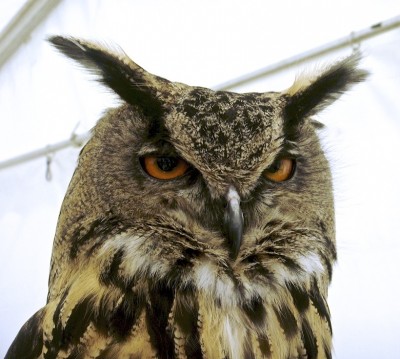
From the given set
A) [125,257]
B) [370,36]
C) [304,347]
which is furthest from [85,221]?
[370,36]

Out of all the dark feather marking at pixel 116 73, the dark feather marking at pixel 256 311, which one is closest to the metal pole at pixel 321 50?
the dark feather marking at pixel 116 73

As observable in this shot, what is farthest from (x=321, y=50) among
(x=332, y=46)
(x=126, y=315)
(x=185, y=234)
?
(x=126, y=315)

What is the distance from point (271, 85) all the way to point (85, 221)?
79cm

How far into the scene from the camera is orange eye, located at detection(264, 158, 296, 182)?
65 cm

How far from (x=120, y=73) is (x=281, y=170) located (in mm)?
258

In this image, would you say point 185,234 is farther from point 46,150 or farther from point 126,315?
point 46,150

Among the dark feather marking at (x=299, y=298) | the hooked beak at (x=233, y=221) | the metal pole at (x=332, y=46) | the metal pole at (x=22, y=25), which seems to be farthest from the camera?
the metal pole at (x=22, y=25)

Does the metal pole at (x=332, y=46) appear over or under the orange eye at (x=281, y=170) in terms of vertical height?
over

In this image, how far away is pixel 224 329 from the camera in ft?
2.03

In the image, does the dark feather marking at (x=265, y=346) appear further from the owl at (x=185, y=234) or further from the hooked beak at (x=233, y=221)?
the hooked beak at (x=233, y=221)

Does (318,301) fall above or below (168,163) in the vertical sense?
below

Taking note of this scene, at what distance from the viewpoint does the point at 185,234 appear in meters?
0.63

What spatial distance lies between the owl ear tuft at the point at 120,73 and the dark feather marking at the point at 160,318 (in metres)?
0.23

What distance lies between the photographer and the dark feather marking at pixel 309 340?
2.16 feet
